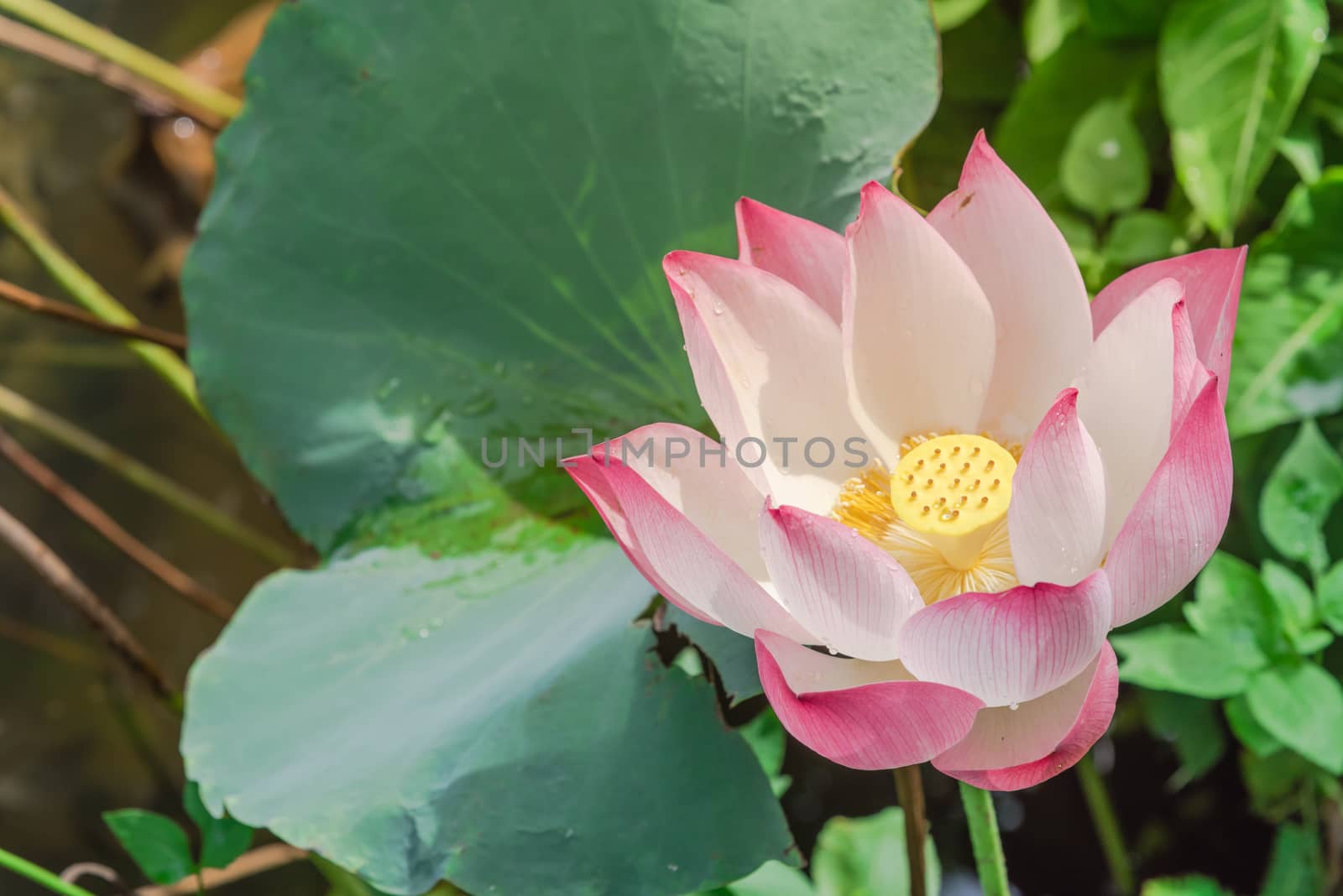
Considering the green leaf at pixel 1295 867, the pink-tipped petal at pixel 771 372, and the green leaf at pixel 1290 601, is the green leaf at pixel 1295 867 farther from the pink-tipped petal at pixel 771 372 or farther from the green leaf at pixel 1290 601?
the pink-tipped petal at pixel 771 372

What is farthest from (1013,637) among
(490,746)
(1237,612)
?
(1237,612)

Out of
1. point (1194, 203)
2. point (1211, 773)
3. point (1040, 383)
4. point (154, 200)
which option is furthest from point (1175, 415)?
point (154, 200)

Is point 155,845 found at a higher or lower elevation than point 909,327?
lower

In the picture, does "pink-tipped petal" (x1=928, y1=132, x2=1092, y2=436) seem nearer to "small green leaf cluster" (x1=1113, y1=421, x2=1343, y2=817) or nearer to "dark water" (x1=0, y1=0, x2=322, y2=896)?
"small green leaf cluster" (x1=1113, y1=421, x2=1343, y2=817)

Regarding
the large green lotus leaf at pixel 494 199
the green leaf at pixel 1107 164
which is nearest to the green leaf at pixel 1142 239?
the green leaf at pixel 1107 164

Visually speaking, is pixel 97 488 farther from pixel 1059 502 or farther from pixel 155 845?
pixel 1059 502

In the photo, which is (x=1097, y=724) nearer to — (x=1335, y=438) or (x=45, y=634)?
(x=1335, y=438)
